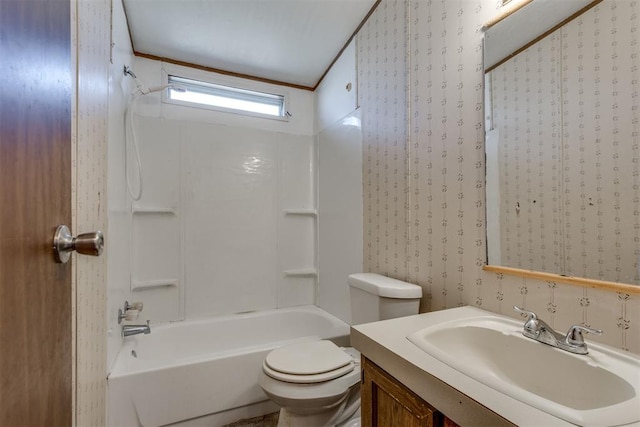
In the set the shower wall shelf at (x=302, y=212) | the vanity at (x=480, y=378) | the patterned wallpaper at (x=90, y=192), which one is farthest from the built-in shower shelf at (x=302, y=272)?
the vanity at (x=480, y=378)

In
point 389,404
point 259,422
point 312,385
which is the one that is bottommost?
point 259,422

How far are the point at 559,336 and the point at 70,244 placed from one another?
3.79ft

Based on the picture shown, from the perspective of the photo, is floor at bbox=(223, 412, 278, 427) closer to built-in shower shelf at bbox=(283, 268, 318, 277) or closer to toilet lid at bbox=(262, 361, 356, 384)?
toilet lid at bbox=(262, 361, 356, 384)

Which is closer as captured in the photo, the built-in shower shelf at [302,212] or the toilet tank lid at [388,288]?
the toilet tank lid at [388,288]

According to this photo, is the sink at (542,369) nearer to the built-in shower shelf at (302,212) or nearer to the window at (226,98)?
the built-in shower shelf at (302,212)

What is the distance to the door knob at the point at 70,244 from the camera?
1.77 feet

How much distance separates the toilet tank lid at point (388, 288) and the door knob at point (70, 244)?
109 cm

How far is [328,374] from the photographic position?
4.37 feet

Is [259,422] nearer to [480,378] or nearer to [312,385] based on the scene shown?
[312,385]

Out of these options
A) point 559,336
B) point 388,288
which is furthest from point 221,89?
point 559,336

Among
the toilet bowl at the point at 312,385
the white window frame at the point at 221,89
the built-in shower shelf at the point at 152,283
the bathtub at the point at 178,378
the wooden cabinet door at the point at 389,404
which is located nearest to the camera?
the wooden cabinet door at the point at 389,404

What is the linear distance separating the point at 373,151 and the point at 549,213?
106cm

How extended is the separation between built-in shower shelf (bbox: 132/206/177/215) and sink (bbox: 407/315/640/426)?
2010 mm

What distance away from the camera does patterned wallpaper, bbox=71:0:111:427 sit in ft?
3.11
